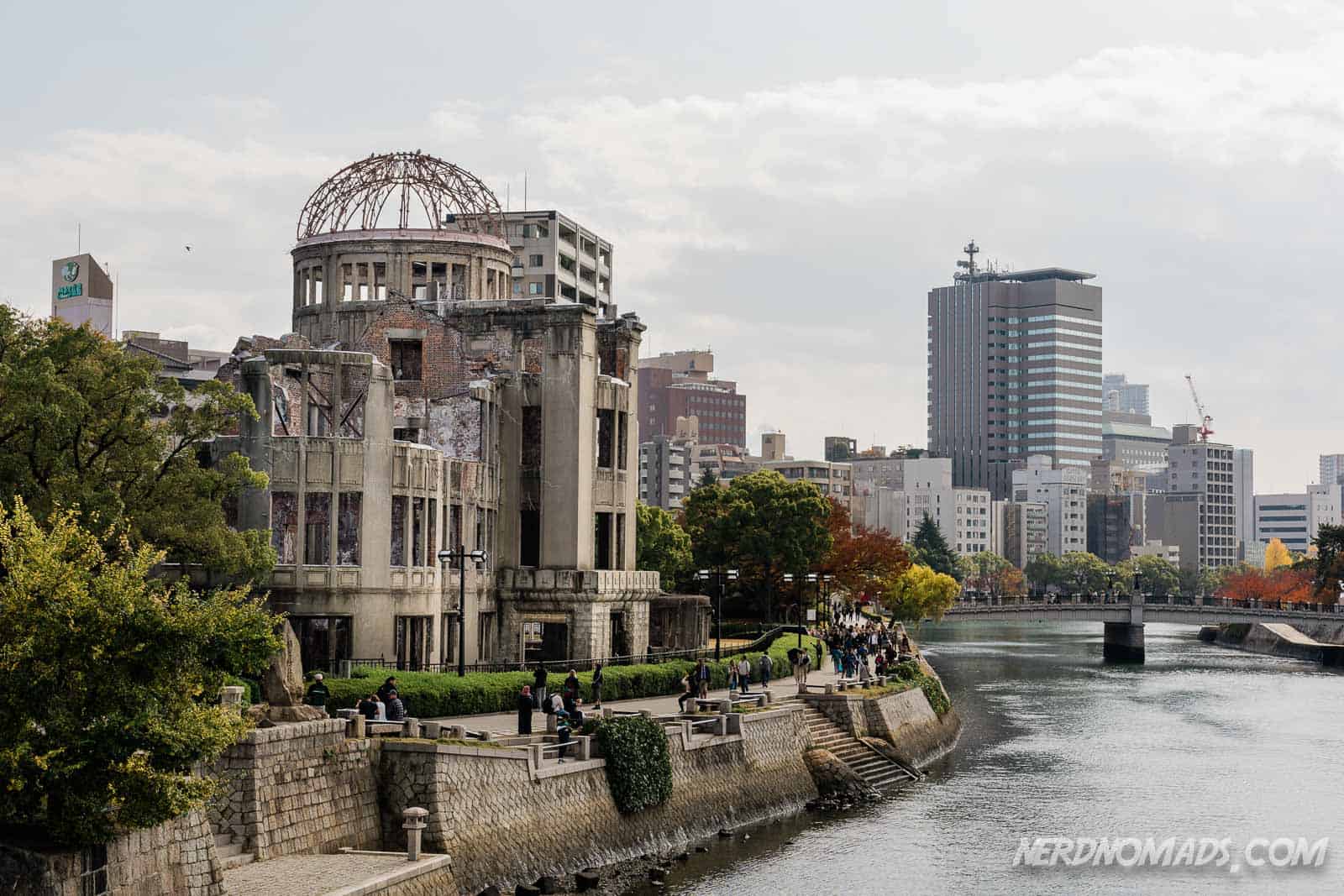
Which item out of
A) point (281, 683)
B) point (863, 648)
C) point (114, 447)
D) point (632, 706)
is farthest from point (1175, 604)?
point (281, 683)

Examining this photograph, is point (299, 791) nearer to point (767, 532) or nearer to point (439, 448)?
point (439, 448)

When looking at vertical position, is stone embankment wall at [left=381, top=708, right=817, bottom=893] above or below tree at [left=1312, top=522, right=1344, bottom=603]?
below

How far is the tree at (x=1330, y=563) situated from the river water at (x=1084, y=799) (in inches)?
1645

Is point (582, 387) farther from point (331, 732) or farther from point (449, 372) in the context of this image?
point (331, 732)

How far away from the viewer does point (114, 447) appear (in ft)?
163

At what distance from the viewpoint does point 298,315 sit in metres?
74.3

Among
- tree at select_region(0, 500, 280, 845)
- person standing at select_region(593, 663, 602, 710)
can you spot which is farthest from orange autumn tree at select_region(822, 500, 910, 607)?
tree at select_region(0, 500, 280, 845)

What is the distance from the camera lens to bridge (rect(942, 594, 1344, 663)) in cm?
13662

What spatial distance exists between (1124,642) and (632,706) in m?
87.3

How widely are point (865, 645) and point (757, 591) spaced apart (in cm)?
2329

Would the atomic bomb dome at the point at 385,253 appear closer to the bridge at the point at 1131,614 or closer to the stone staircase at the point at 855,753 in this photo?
the stone staircase at the point at 855,753

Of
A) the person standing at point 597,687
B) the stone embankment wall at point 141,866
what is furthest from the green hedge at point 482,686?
the stone embankment wall at point 141,866

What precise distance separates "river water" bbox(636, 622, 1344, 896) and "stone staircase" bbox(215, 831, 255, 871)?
11362 mm

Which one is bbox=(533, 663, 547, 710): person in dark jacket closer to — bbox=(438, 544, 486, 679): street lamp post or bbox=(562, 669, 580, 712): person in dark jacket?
bbox=(562, 669, 580, 712): person in dark jacket
